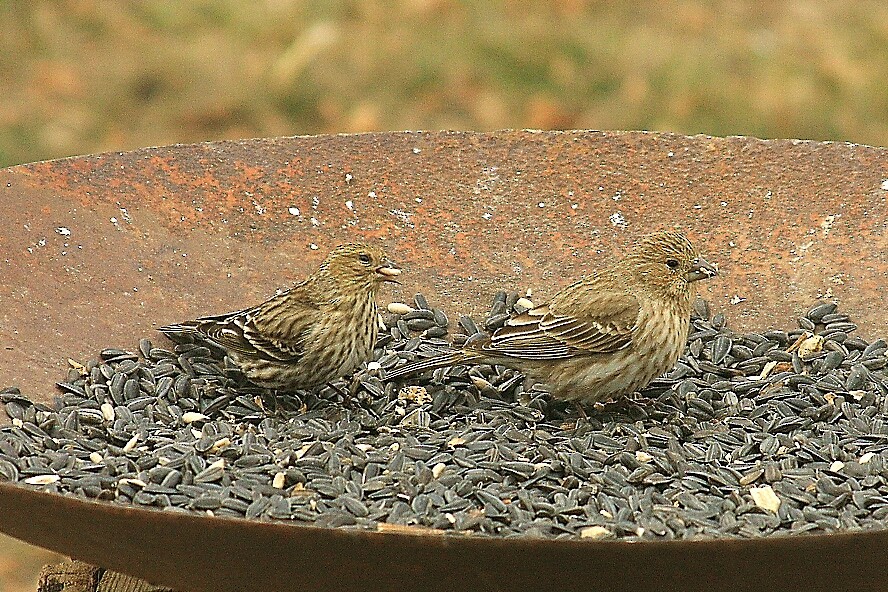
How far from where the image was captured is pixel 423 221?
19.6 ft

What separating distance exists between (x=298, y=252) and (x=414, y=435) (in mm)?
1416

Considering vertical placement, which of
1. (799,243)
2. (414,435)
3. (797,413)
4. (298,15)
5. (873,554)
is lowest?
(873,554)

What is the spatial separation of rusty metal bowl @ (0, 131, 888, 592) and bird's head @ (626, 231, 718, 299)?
28.2 inches

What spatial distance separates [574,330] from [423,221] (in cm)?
131

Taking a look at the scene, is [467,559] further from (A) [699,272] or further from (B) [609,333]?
(A) [699,272]

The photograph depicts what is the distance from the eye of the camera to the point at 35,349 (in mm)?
4930

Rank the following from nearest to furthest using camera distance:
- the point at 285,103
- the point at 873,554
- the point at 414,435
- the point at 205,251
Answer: the point at 873,554 < the point at 414,435 < the point at 205,251 < the point at 285,103

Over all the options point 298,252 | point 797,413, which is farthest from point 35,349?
point 797,413

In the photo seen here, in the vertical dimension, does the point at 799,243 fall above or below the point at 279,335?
above

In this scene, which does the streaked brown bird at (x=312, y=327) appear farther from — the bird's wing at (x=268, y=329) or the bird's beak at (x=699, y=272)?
the bird's beak at (x=699, y=272)

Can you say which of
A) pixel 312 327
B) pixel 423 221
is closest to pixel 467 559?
pixel 312 327

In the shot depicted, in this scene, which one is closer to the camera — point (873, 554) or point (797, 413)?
point (873, 554)

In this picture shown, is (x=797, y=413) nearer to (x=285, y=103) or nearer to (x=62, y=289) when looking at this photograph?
(x=62, y=289)

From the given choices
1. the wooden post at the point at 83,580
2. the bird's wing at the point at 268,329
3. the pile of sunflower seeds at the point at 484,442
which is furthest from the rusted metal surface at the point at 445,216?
the wooden post at the point at 83,580
